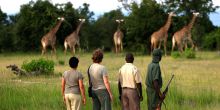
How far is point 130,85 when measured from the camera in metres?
9.49

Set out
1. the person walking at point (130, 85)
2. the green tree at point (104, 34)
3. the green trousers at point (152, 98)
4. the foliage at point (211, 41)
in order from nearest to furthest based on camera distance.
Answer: the person walking at point (130, 85) < the green trousers at point (152, 98) < the foliage at point (211, 41) < the green tree at point (104, 34)

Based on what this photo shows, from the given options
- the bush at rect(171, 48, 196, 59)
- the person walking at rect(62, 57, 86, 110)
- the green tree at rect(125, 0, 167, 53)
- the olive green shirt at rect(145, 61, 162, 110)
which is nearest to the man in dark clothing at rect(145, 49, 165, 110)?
the olive green shirt at rect(145, 61, 162, 110)

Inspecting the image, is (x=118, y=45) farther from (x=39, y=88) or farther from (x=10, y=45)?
(x=39, y=88)

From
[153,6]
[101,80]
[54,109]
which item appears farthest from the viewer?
[153,6]

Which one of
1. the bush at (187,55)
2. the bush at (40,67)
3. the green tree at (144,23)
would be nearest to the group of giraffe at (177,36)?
the green tree at (144,23)

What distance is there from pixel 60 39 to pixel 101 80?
3227cm

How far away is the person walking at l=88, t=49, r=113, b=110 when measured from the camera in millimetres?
9359

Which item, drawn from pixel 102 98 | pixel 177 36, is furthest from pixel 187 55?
pixel 102 98

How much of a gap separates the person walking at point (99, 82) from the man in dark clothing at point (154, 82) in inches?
32.0

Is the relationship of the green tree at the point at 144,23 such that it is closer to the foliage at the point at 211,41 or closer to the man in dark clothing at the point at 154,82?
the foliage at the point at 211,41

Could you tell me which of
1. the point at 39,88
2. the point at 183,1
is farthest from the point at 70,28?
the point at 39,88

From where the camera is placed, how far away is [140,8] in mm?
36594

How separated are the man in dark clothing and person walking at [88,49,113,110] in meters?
0.81

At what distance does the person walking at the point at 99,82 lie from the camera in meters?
9.36
